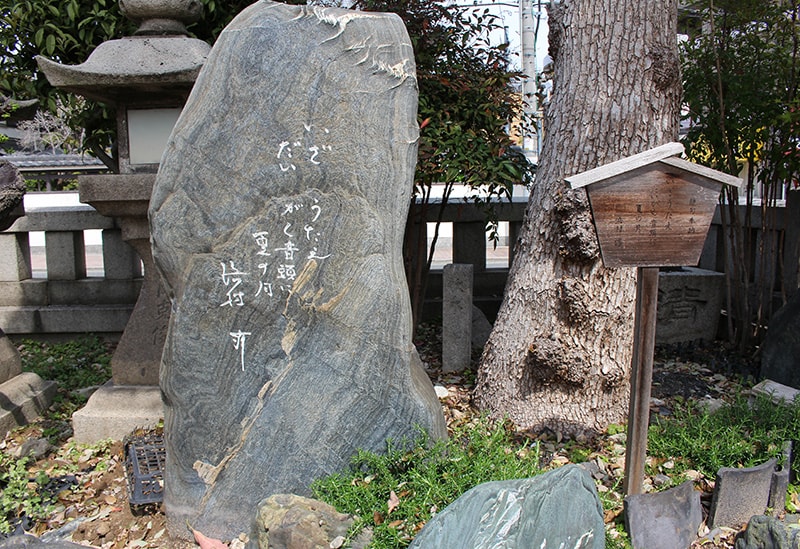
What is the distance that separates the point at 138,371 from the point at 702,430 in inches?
141

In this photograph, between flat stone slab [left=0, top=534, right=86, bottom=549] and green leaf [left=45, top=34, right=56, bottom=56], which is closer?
flat stone slab [left=0, top=534, right=86, bottom=549]

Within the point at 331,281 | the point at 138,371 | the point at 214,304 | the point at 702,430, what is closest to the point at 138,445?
the point at 138,371

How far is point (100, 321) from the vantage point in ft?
22.4

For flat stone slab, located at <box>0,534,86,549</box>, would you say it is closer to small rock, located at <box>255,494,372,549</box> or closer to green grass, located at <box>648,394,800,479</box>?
small rock, located at <box>255,494,372,549</box>

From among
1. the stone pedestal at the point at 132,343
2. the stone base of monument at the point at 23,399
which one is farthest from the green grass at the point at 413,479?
the stone base of monument at the point at 23,399

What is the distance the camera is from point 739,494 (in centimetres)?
327

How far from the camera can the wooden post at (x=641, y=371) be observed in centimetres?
304

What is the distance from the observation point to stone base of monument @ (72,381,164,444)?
4613 mm

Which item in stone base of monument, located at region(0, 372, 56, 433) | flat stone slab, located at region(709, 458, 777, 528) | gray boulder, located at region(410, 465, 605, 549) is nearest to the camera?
gray boulder, located at region(410, 465, 605, 549)

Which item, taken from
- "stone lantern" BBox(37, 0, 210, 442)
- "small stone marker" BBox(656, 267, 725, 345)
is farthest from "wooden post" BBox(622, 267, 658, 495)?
"small stone marker" BBox(656, 267, 725, 345)

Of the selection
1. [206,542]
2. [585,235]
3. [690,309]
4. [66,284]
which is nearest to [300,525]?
[206,542]

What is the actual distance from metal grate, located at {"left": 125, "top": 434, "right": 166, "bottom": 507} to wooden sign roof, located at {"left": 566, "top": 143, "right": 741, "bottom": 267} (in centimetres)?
265

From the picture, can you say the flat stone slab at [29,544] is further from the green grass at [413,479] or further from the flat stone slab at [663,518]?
the flat stone slab at [663,518]

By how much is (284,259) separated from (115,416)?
6.88ft
